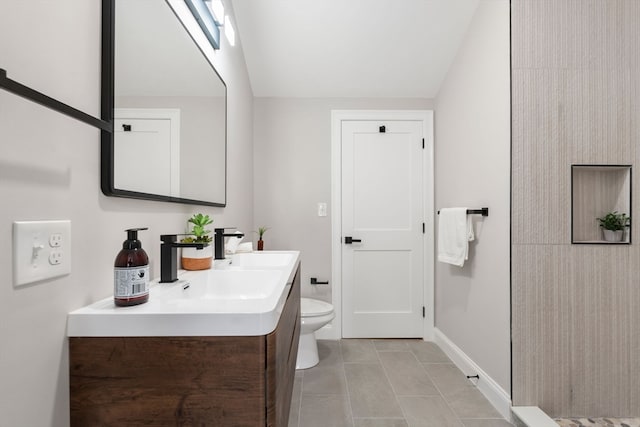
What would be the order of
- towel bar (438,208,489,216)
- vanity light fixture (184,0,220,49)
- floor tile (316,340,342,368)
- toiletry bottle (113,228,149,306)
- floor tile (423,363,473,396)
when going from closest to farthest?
1. toiletry bottle (113,228,149,306)
2. vanity light fixture (184,0,220,49)
3. towel bar (438,208,489,216)
4. floor tile (423,363,473,396)
5. floor tile (316,340,342,368)

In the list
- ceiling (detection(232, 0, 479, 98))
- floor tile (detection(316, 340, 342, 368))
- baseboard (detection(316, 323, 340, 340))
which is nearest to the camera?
ceiling (detection(232, 0, 479, 98))

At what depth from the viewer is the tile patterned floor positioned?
5.82 feet

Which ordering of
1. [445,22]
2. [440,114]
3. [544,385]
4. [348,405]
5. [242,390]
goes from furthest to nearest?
[440,114] < [445,22] < [348,405] < [544,385] < [242,390]

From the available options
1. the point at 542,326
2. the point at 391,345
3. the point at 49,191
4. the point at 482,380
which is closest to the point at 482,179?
the point at 542,326

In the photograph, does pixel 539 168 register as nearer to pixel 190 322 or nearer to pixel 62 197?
pixel 190 322

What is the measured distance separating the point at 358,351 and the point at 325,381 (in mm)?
549

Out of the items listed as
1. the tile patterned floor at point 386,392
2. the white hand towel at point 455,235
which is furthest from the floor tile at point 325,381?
the white hand towel at point 455,235

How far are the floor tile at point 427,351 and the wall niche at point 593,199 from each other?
1.28m

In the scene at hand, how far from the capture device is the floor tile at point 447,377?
210 centimetres

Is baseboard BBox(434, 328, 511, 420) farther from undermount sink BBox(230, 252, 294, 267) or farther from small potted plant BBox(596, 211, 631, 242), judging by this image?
undermount sink BBox(230, 252, 294, 267)

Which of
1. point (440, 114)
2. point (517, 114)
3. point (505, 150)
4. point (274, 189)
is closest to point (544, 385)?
point (505, 150)

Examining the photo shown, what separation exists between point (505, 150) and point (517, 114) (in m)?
0.19

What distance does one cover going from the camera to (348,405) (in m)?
1.90

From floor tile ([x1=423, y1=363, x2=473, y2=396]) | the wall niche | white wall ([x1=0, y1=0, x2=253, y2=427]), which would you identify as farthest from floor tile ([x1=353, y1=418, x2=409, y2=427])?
white wall ([x1=0, y1=0, x2=253, y2=427])
